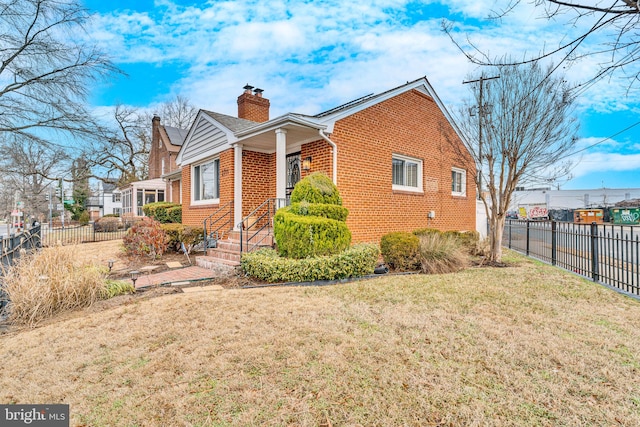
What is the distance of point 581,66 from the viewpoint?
2934 millimetres

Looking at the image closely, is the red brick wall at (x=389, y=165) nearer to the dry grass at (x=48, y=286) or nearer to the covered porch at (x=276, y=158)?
the covered porch at (x=276, y=158)

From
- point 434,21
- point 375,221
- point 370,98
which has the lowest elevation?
point 375,221

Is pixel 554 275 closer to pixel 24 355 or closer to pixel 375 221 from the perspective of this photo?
pixel 375 221

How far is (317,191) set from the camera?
7.26 meters

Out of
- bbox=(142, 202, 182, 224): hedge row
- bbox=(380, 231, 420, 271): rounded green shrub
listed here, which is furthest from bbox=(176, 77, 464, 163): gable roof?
bbox=(380, 231, 420, 271): rounded green shrub

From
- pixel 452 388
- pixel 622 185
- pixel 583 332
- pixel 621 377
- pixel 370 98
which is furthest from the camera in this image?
pixel 622 185

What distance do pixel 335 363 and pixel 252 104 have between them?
41.7 ft

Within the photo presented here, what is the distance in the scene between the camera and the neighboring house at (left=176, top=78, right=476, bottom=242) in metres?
8.55

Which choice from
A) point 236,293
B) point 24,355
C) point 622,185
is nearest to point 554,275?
point 236,293

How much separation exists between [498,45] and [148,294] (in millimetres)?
6676

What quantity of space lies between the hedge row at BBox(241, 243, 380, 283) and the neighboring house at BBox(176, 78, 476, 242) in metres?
1.79

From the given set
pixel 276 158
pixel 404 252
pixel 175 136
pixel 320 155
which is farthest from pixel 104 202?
pixel 404 252

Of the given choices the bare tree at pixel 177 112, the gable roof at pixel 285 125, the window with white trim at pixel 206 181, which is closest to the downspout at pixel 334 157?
the gable roof at pixel 285 125

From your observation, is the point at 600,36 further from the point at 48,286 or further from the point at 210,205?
the point at 210,205
